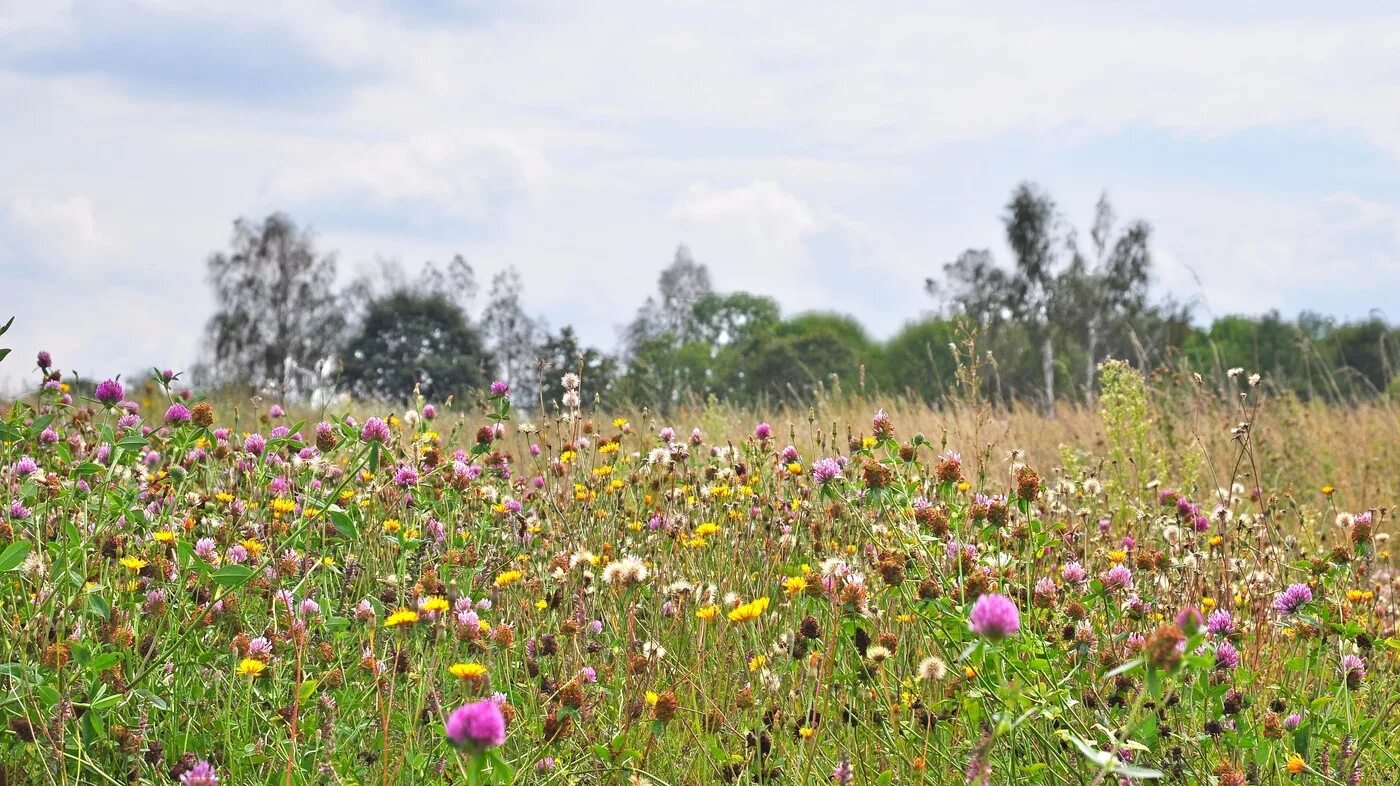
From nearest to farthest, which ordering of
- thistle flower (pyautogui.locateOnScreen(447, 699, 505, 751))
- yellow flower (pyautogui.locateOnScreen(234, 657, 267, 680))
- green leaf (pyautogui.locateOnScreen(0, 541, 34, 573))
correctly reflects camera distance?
thistle flower (pyautogui.locateOnScreen(447, 699, 505, 751))
green leaf (pyautogui.locateOnScreen(0, 541, 34, 573))
yellow flower (pyautogui.locateOnScreen(234, 657, 267, 680))

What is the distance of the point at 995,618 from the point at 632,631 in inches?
61.1

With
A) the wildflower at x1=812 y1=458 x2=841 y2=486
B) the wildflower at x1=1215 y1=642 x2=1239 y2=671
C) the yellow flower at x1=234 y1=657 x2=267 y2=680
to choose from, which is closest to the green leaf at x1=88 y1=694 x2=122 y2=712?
the yellow flower at x1=234 y1=657 x2=267 y2=680

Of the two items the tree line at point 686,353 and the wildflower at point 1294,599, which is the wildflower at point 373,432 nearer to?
the wildflower at point 1294,599

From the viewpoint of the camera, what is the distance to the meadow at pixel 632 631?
84.4 inches

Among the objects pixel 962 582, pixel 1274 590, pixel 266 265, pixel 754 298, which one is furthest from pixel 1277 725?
pixel 754 298

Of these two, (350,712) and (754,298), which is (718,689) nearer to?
(350,712)

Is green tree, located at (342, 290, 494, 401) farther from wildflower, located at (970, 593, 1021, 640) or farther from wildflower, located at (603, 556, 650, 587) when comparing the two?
wildflower, located at (970, 593, 1021, 640)

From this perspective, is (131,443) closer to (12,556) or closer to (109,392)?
(12,556)

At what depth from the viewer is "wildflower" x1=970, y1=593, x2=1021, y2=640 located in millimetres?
1415

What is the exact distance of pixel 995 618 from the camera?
1.42 m

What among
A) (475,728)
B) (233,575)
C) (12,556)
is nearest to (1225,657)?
(475,728)

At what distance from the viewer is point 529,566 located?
364cm

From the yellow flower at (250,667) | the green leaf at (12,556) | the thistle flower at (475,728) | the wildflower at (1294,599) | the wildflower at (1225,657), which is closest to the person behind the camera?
the thistle flower at (475,728)

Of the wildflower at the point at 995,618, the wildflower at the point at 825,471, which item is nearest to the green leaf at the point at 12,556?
the wildflower at the point at 825,471
